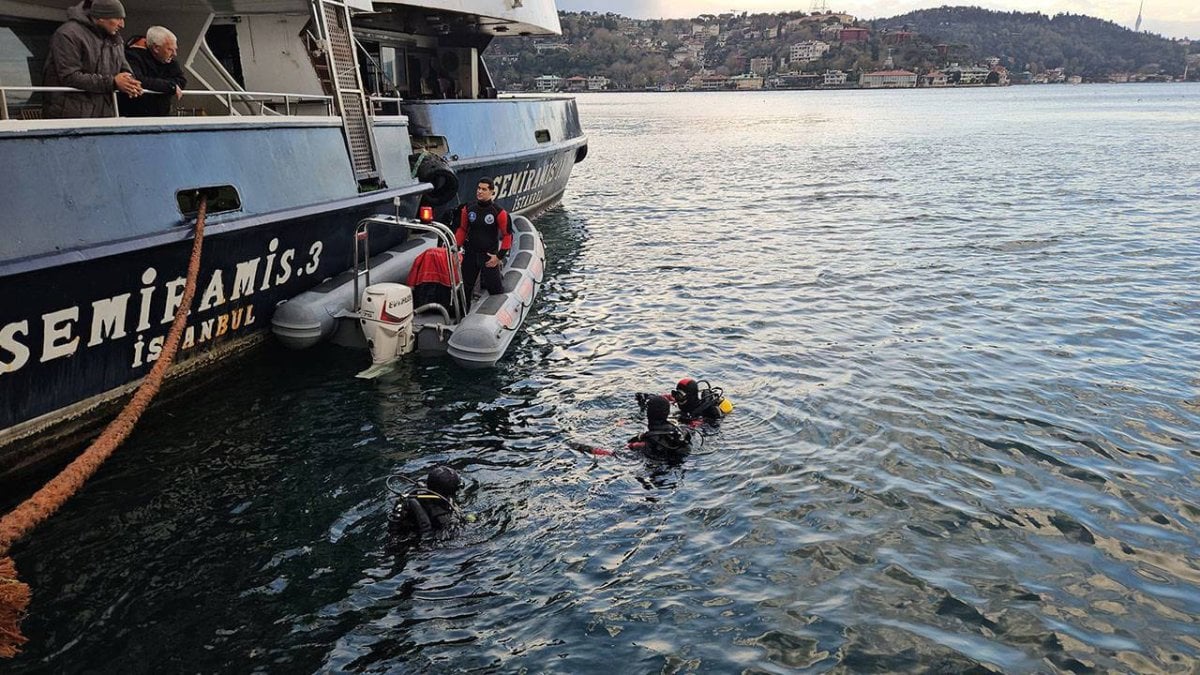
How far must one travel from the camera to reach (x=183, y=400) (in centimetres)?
852

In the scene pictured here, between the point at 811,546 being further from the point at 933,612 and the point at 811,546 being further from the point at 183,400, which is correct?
the point at 183,400

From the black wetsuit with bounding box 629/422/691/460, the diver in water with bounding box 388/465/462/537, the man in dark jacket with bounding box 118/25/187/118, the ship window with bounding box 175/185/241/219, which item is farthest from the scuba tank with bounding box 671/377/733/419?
the man in dark jacket with bounding box 118/25/187/118

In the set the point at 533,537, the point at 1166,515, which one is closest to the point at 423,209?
the point at 533,537

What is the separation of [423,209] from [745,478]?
5.07m

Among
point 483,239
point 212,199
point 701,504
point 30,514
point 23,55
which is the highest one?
point 23,55

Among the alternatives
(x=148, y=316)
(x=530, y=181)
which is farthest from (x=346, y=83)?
(x=530, y=181)

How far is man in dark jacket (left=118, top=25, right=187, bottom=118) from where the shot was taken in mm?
7980

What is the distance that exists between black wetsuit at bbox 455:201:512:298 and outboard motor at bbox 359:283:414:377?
1.49 metres

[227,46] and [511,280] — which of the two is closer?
[511,280]

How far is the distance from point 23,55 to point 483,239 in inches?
206

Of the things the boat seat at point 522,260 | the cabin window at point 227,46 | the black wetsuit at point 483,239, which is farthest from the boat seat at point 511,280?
the cabin window at point 227,46

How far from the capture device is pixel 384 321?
30.1 ft

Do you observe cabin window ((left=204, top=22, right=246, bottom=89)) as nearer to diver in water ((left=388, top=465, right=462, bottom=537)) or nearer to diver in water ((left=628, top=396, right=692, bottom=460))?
diver in water ((left=628, top=396, right=692, bottom=460))

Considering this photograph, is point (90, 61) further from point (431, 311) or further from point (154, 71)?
point (431, 311)
